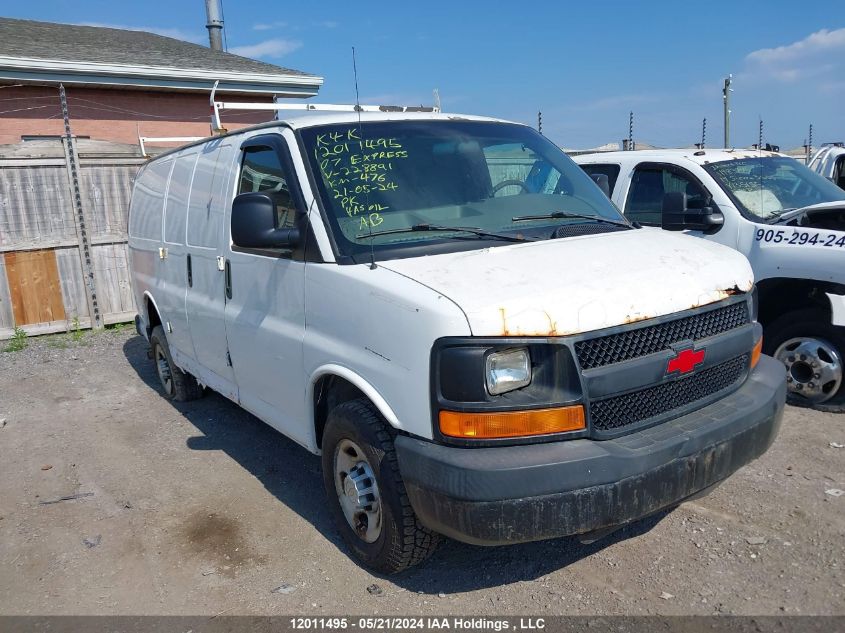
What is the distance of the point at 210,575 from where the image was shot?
3.58 m

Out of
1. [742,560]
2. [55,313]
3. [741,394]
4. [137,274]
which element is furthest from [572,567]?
[55,313]

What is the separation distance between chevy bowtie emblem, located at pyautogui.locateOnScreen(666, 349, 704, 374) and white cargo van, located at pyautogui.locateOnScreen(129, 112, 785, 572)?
12 mm

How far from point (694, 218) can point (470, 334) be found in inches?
150

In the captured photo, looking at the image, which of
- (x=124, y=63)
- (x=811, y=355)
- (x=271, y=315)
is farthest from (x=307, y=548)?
(x=124, y=63)

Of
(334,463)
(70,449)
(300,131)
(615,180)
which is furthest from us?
(615,180)

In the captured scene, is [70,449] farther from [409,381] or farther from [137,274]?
[409,381]

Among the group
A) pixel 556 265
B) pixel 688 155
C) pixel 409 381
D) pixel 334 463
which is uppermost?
pixel 688 155

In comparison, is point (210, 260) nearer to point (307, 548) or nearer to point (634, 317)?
point (307, 548)

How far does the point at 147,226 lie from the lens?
247 inches

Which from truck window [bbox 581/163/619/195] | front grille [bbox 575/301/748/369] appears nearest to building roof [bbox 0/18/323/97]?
truck window [bbox 581/163/619/195]

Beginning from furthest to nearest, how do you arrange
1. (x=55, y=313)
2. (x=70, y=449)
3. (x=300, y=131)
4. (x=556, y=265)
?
(x=55, y=313) < (x=70, y=449) < (x=300, y=131) < (x=556, y=265)

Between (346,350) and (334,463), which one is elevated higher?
(346,350)

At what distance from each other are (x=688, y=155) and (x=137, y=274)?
207 inches

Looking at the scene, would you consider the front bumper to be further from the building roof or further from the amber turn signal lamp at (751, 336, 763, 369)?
the building roof
